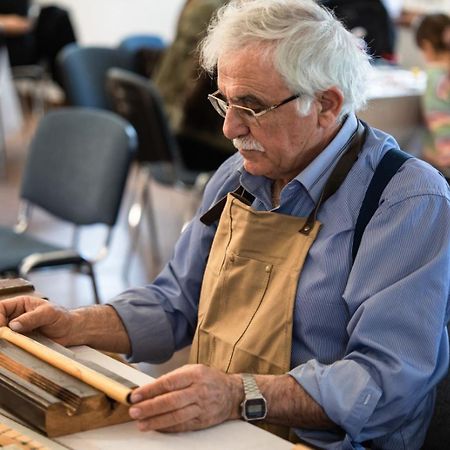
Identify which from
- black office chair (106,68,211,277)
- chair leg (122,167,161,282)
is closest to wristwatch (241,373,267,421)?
black office chair (106,68,211,277)

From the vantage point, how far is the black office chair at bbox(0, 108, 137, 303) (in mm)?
3236

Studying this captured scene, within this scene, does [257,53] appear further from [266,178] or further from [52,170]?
[52,170]

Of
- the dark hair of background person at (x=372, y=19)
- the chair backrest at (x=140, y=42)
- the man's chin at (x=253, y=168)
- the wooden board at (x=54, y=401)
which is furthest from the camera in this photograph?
the chair backrest at (x=140, y=42)

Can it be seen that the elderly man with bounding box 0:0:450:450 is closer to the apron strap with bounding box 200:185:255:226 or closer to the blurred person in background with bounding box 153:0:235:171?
the apron strap with bounding box 200:185:255:226

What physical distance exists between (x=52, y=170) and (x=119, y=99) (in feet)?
3.76

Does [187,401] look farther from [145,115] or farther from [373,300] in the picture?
[145,115]

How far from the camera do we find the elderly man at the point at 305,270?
1.62 metres

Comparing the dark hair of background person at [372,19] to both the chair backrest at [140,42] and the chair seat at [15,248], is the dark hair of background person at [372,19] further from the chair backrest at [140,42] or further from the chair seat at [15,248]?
the chair seat at [15,248]

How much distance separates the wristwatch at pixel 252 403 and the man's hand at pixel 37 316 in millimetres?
383

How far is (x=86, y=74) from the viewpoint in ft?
17.4

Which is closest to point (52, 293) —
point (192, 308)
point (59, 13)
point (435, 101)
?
point (435, 101)

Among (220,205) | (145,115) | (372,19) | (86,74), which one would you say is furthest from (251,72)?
(372,19)

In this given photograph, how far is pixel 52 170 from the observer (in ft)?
11.5

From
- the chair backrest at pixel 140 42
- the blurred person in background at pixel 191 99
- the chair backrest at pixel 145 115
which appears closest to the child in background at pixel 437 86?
the blurred person in background at pixel 191 99
